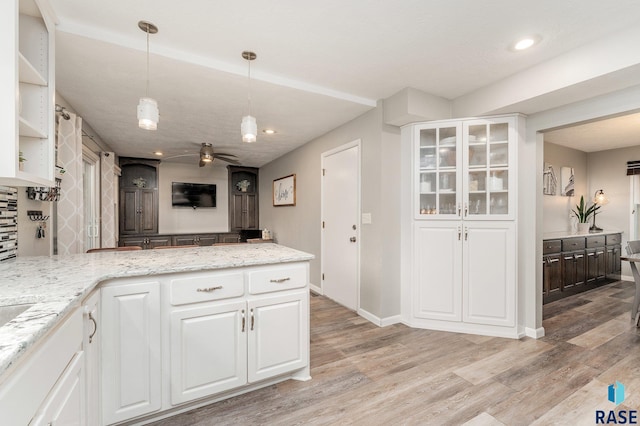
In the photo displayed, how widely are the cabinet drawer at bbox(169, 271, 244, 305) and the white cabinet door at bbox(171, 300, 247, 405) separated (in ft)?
0.19

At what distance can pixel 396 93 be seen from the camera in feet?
9.56

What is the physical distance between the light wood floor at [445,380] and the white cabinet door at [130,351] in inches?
10.2

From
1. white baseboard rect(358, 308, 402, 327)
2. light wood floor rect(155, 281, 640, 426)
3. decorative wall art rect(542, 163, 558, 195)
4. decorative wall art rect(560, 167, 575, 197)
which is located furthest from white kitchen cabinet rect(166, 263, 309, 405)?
decorative wall art rect(560, 167, 575, 197)

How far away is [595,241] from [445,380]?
4.09m

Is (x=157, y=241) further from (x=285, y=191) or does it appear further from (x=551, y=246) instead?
(x=551, y=246)

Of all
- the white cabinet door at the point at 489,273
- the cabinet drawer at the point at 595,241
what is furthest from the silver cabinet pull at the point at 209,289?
the cabinet drawer at the point at 595,241

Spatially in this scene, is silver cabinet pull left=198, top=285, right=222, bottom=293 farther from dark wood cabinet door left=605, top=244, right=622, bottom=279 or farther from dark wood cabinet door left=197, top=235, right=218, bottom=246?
dark wood cabinet door left=605, top=244, right=622, bottom=279

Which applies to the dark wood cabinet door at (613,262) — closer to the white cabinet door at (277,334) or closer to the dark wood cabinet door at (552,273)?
the dark wood cabinet door at (552,273)

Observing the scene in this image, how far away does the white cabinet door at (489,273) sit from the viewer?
110 inches

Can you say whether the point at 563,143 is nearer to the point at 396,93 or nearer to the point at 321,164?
the point at 396,93

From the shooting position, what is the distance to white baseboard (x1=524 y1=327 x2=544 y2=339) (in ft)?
9.18

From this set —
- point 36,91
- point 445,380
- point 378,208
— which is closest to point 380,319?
point 445,380

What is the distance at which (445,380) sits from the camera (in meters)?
2.09

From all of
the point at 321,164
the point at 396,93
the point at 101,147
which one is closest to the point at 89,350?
the point at 396,93
